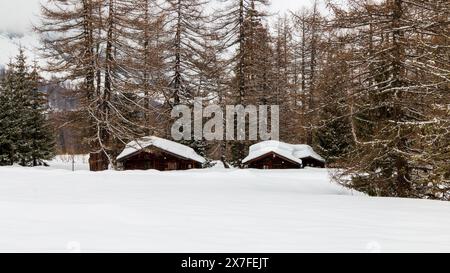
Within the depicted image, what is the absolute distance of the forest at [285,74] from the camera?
31.5 ft

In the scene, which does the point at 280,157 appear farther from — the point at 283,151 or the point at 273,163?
the point at 273,163

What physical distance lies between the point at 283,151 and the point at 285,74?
1098 cm

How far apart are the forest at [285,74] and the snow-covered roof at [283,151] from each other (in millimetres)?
1302

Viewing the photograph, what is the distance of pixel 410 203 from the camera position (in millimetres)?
7266

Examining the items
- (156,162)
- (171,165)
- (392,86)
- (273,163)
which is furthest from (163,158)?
(392,86)

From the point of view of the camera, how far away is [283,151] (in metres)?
30.5

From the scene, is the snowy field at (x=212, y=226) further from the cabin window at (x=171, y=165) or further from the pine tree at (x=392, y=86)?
the cabin window at (x=171, y=165)

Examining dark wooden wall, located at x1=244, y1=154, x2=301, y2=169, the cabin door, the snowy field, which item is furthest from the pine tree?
dark wooden wall, located at x1=244, y1=154, x2=301, y2=169

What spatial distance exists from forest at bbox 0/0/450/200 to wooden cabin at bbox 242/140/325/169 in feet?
4.97

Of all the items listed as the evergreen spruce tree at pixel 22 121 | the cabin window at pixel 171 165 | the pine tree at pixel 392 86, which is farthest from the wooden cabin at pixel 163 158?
the pine tree at pixel 392 86

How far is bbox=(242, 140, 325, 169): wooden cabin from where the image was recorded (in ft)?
98.7

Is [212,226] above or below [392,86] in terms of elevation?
below

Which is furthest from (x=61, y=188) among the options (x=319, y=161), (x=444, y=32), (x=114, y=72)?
(x=319, y=161)

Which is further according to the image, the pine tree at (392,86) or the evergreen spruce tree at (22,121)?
the evergreen spruce tree at (22,121)
